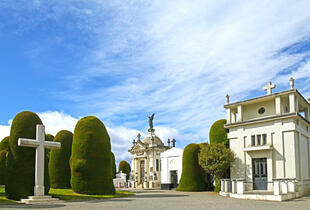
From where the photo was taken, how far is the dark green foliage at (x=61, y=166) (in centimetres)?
2884

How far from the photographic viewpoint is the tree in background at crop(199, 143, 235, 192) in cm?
2655

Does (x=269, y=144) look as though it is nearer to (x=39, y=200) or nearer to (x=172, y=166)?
(x=39, y=200)

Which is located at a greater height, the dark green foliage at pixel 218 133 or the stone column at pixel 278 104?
the stone column at pixel 278 104

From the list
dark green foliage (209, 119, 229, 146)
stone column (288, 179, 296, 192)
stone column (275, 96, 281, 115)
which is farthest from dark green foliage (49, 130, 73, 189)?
stone column (275, 96, 281, 115)

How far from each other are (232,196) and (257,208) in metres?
7.64

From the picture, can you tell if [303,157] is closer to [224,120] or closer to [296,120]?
[296,120]

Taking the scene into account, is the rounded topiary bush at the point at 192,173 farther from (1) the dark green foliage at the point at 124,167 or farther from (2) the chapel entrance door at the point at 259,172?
(1) the dark green foliage at the point at 124,167

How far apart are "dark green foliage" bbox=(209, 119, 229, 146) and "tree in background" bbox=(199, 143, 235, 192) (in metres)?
3.14

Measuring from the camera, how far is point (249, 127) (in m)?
27.0

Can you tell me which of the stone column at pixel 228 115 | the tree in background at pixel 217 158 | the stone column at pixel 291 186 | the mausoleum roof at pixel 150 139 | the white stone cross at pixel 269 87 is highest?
the white stone cross at pixel 269 87

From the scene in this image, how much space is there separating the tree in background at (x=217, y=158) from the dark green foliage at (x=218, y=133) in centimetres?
314

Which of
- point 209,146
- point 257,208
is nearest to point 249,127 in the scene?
point 209,146

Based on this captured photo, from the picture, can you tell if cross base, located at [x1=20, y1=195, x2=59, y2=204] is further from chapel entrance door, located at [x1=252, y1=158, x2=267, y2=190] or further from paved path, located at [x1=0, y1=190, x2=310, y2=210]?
chapel entrance door, located at [x1=252, y1=158, x2=267, y2=190]

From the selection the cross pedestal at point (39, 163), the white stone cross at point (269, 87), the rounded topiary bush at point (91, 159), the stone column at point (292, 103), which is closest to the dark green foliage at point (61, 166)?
the rounded topiary bush at point (91, 159)
